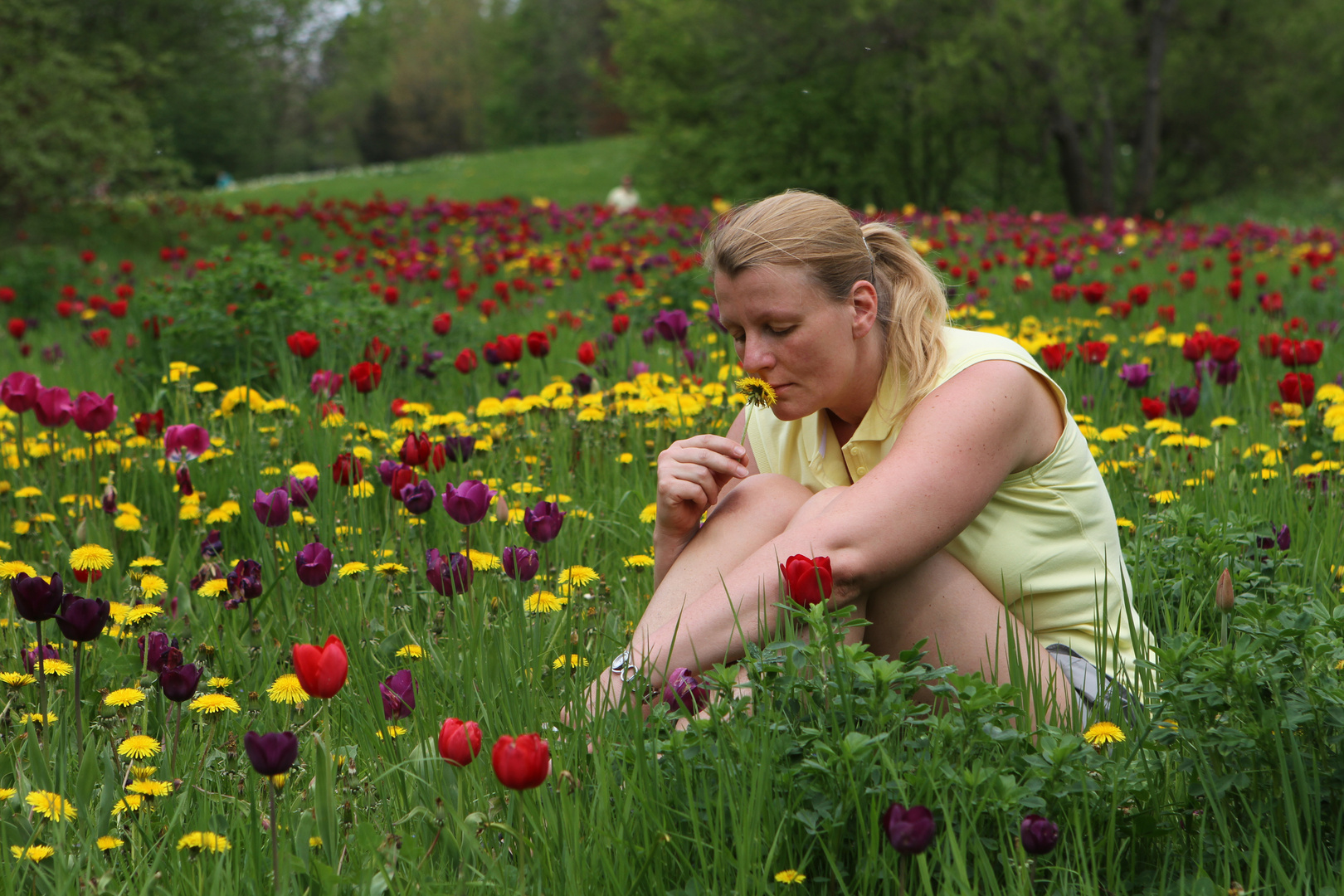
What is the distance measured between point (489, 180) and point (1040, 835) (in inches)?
1124

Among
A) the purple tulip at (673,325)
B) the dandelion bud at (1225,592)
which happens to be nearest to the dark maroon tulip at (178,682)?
the dandelion bud at (1225,592)

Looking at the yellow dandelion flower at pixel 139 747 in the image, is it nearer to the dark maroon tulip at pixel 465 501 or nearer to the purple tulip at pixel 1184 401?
the dark maroon tulip at pixel 465 501

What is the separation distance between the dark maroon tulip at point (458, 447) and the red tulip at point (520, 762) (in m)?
1.72

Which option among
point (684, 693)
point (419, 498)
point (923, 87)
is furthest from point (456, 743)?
point (923, 87)

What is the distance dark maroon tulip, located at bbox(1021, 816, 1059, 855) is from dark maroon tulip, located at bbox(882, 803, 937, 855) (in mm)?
124

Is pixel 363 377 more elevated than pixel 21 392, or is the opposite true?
pixel 21 392

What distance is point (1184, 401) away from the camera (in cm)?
337

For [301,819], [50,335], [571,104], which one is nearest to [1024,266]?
[50,335]

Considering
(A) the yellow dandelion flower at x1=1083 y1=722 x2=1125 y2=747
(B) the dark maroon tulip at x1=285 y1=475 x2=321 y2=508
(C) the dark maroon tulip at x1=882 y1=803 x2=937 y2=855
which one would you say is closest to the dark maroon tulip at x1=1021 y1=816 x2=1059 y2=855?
(C) the dark maroon tulip at x1=882 y1=803 x2=937 y2=855

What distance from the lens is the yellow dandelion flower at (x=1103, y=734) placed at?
1.67 m

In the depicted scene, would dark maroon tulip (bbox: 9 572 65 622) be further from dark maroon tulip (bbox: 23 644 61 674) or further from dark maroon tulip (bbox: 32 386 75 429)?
dark maroon tulip (bbox: 32 386 75 429)

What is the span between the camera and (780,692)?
165 cm

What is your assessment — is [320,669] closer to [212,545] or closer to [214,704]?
[214,704]

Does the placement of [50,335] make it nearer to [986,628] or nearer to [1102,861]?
[986,628]
